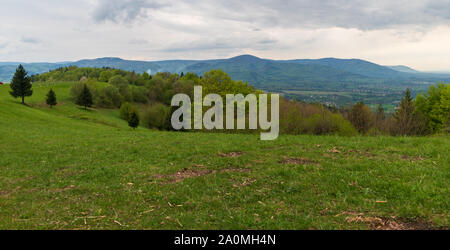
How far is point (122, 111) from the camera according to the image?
86312mm

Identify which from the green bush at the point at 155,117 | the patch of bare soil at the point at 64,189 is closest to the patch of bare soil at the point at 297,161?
the patch of bare soil at the point at 64,189

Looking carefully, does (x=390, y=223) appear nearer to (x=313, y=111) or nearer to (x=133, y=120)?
(x=313, y=111)

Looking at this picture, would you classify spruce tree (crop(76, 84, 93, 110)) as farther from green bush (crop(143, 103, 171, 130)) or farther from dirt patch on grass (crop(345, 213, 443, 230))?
dirt patch on grass (crop(345, 213, 443, 230))

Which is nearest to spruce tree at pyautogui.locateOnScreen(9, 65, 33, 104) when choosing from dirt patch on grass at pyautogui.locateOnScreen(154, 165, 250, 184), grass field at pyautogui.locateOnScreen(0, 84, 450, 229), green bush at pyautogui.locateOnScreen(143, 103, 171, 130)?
green bush at pyautogui.locateOnScreen(143, 103, 171, 130)

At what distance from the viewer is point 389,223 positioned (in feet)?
20.0

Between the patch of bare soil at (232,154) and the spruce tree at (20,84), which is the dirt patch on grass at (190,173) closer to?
the patch of bare soil at (232,154)

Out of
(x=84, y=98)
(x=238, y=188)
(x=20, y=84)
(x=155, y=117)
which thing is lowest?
(x=155, y=117)

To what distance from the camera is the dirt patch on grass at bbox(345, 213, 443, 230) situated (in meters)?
5.92

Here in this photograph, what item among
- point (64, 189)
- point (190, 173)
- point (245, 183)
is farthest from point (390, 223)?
point (64, 189)

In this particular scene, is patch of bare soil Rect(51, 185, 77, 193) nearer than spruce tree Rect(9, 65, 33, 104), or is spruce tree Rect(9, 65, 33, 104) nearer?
patch of bare soil Rect(51, 185, 77, 193)

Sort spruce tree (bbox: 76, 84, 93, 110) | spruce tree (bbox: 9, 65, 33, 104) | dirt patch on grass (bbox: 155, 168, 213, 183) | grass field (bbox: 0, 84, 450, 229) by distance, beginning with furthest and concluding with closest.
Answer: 1. spruce tree (bbox: 76, 84, 93, 110)
2. spruce tree (bbox: 9, 65, 33, 104)
3. dirt patch on grass (bbox: 155, 168, 213, 183)
4. grass field (bbox: 0, 84, 450, 229)

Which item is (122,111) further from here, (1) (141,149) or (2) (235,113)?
(1) (141,149)

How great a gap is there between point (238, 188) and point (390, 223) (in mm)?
4234
